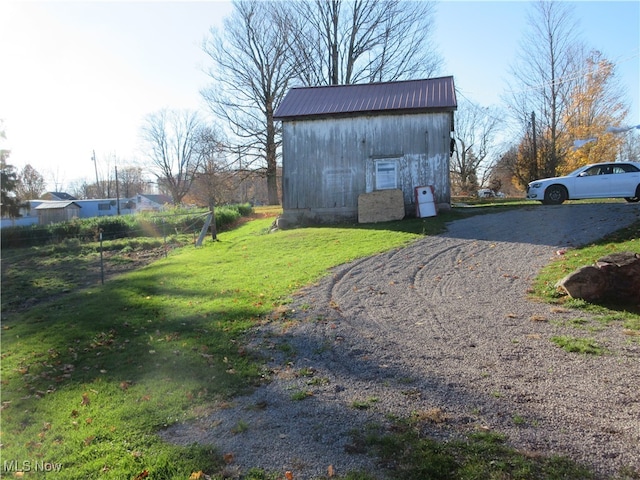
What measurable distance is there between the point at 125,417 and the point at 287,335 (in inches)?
91.4

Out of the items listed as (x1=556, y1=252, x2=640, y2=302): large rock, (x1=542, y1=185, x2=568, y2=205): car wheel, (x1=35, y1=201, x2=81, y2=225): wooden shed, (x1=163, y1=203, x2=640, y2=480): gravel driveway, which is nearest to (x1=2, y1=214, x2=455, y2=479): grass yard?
(x1=163, y1=203, x2=640, y2=480): gravel driveway

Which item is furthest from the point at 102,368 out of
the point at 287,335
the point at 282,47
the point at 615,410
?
the point at 282,47

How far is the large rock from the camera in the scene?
6.10 metres

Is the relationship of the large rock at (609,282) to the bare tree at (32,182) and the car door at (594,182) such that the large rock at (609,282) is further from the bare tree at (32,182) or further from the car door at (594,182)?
the bare tree at (32,182)

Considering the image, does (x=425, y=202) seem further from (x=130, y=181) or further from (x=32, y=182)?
(x=130, y=181)

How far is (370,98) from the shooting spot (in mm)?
17812

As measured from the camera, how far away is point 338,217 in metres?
17.3

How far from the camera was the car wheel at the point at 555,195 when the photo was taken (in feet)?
51.8

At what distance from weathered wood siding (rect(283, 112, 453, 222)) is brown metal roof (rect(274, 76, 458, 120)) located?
14.6 inches

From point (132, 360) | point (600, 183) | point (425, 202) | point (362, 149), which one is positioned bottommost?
point (132, 360)

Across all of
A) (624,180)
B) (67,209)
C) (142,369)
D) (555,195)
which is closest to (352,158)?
(555,195)

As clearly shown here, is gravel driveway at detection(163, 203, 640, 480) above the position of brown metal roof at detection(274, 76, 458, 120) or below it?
below

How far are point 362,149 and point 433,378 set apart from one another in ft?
45.8

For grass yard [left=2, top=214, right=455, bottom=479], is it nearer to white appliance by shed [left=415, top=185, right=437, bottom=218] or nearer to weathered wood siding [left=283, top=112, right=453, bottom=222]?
white appliance by shed [left=415, top=185, right=437, bottom=218]
